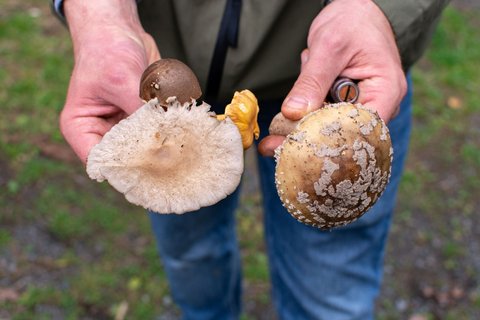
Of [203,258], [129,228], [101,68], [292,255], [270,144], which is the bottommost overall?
[129,228]

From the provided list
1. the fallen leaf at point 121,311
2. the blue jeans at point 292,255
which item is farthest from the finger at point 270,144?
the fallen leaf at point 121,311

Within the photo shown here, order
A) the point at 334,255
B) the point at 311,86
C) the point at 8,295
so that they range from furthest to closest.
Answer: the point at 8,295
the point at 334,255
the point at 311,86

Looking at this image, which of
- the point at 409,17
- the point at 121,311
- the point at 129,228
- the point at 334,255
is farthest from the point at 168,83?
the point at 129,228

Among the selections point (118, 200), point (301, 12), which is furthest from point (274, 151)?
point (118, 200)

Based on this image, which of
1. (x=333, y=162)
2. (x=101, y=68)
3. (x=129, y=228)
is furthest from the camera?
(x=129, y=228)

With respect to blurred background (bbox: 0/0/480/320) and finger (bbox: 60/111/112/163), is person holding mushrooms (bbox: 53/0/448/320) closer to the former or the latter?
finger (bbox: 60/111/112/163)

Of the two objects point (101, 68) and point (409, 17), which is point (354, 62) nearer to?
point (409, 17)

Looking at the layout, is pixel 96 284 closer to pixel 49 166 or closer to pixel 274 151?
pixel 49 166
